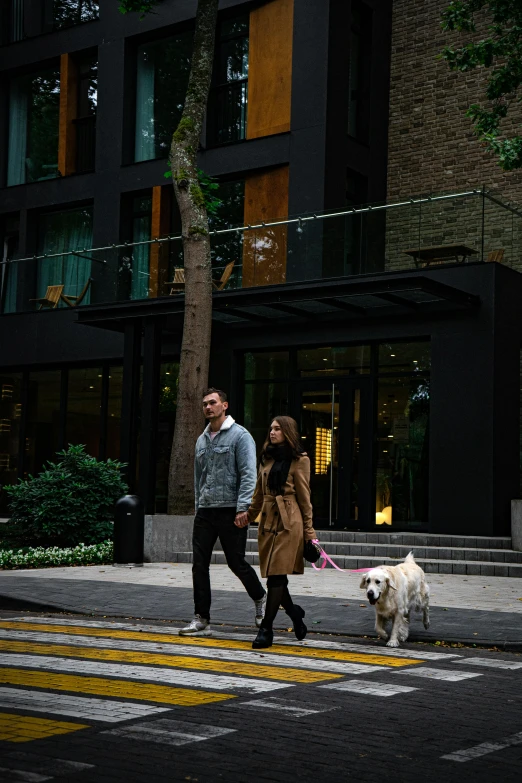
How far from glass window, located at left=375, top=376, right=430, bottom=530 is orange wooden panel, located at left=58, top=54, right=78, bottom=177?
38.0 feet

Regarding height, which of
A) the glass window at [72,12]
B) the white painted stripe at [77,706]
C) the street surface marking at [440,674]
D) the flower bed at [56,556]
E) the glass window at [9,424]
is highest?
the glass window at [72,12]

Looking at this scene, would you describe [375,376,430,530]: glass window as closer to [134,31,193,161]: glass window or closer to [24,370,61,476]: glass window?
[134,31,193,161]: glass window

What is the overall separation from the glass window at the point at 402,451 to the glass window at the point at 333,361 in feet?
2.14

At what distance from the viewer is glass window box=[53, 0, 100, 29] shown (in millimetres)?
27641

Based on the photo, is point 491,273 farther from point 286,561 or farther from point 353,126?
point 286,561

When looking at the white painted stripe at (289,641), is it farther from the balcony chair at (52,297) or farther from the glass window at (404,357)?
the balcony chair at (52,297)

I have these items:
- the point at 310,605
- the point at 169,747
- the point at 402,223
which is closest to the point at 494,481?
the point at 402,223

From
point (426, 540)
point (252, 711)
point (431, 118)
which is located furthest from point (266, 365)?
point (252, 711)

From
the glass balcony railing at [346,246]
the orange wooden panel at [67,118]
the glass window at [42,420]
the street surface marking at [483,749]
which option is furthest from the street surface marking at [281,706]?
the orange wooden panel at [67,118]

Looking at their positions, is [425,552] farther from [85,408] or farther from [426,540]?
[85,408]

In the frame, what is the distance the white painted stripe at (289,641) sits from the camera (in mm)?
8711

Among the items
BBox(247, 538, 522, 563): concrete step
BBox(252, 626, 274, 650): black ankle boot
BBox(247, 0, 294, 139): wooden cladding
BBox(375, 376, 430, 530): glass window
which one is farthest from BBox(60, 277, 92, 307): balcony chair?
BBox(252, 626, 274, 650): black ankle boot

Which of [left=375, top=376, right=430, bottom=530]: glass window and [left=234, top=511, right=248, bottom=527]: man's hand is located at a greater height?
[left=375, top=376, right=430, bottom=530]: glass window

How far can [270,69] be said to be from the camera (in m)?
23.5
